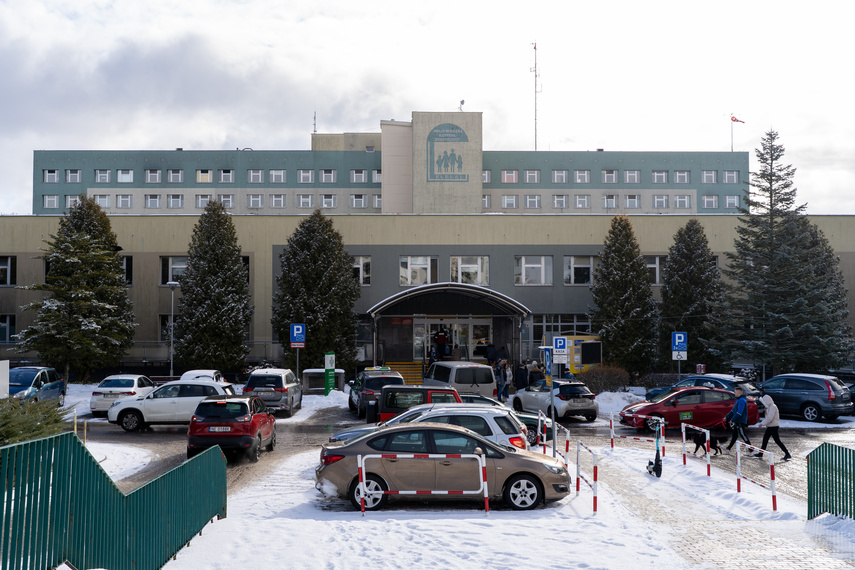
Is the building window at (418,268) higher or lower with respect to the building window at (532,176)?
lower

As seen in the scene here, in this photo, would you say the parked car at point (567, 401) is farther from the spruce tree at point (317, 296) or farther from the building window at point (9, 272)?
the building window at point (9, 272)

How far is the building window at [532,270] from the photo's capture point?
4472 cm

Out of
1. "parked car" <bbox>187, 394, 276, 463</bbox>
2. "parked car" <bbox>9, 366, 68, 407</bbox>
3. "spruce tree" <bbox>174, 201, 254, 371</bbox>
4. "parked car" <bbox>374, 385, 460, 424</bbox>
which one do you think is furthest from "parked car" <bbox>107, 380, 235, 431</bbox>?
"spruce tree" <bbox>174, 201, 254, 371</bbox>

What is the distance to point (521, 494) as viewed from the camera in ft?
40.5

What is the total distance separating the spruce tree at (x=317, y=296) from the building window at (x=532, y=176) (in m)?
35.3

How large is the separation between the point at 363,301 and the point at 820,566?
118 feet

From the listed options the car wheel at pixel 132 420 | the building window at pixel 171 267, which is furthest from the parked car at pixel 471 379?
the building window at pixel 171 267

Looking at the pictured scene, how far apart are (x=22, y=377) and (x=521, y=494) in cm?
→ 2267

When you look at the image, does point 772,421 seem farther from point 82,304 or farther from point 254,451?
point 82,304

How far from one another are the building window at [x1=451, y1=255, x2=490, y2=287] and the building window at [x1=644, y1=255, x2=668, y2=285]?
9497 millimetres

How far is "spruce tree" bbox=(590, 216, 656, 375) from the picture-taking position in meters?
40.4

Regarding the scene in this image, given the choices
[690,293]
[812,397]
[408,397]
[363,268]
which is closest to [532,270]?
[690,293]

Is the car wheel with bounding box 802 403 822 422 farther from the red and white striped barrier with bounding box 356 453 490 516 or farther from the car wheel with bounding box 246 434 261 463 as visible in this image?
the car wheel with bounding box 246 434 261 463

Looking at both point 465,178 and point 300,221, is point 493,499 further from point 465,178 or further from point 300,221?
point 465,178
